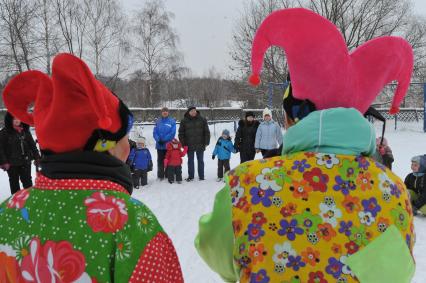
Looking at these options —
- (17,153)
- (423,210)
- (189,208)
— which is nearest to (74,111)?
(189,208)

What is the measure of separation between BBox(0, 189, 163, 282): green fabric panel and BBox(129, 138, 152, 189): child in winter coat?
6540mm

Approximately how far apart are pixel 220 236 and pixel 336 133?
56cm

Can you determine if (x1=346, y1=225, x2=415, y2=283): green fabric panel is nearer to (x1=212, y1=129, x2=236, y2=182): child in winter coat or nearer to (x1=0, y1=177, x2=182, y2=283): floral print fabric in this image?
(x1=0, y1=177, x2=182, y2=283): floral print fabric

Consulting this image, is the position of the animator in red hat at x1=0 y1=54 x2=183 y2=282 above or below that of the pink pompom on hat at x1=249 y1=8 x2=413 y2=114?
below

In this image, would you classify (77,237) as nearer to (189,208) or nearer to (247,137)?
(189,208)

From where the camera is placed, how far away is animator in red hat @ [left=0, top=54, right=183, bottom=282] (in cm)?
136

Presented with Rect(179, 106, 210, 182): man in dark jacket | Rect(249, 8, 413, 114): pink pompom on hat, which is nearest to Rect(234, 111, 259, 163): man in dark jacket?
Rect(179, 106, 210, 182): man in dark jacket

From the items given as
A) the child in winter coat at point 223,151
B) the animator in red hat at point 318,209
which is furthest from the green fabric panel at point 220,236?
the child in winter coat at point 223,151

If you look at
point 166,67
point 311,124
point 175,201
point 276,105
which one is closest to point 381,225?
point 311,124

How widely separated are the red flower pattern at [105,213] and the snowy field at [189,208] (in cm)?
248

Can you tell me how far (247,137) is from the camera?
838 cm

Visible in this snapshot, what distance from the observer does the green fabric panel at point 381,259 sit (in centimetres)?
132

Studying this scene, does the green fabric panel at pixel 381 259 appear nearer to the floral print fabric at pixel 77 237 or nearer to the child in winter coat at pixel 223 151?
the floral print fabric at pixel 77 237

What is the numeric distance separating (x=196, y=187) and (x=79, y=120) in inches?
259
